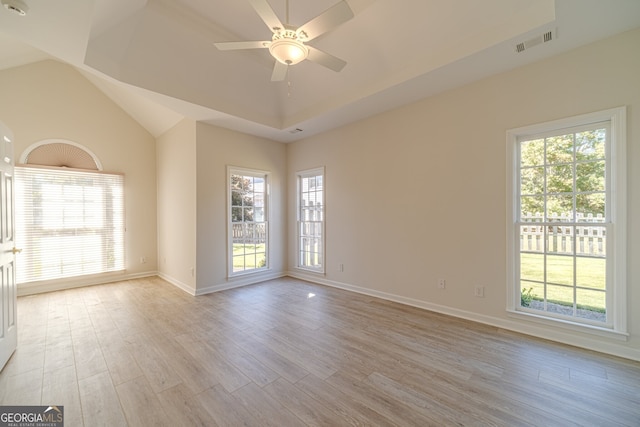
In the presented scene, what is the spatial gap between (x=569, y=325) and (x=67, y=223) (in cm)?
746

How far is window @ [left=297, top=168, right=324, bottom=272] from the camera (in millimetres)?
4945

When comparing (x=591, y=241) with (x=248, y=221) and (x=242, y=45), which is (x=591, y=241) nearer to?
(x=242, y=45)

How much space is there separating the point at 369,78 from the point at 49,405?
173 inches

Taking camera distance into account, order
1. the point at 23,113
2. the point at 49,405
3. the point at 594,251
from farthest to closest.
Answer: the point at 23,113 < the point at 594,251 < the point at 49,405

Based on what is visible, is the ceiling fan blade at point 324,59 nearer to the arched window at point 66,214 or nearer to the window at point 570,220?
the window at point 570,220

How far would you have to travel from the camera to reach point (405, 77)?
3.06 metres

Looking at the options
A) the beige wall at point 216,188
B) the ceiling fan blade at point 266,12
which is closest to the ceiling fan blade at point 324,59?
the ceiling fan blade at point 266,12

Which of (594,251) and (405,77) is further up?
(405,77)

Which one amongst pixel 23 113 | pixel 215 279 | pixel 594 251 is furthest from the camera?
pixel 215 279

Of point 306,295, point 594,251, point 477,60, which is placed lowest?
point 306,295

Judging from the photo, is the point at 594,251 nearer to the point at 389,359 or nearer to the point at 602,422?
the point at 602,422

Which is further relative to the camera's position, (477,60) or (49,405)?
(477,60)

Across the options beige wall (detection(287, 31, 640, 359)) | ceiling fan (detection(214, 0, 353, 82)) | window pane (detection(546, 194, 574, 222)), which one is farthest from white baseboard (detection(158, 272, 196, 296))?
window pane (detection(546, 194, 574, 222))

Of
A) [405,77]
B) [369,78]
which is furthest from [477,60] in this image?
[369,78]
